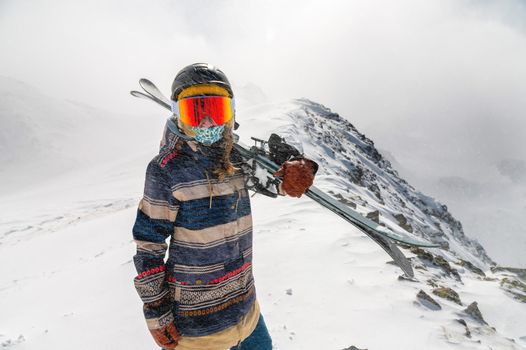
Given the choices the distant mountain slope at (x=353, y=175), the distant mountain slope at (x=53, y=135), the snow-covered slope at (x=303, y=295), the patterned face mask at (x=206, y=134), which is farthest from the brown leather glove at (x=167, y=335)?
the distant mountain slope at (x=53, y=135)

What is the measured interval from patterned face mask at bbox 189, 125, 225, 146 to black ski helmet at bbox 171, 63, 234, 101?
254 mm

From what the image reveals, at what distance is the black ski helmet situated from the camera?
187 centimetres

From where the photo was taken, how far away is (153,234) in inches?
65.6

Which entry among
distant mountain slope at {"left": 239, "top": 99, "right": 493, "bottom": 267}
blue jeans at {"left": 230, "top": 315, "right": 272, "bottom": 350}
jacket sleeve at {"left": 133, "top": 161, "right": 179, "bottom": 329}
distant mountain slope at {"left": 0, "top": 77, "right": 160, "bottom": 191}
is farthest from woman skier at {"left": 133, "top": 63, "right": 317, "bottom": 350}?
distant mountain slope at {"left": 0, "top": 77, "right": 160, "bottom": 191}

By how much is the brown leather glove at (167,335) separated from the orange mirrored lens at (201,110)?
108 centimetres

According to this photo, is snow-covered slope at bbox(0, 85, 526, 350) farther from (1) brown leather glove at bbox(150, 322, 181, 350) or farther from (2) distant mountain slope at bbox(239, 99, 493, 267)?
(2) distant mountain slope at bbox(239, 99, 493, 267)

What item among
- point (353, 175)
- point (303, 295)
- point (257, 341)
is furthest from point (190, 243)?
point (353, 175)

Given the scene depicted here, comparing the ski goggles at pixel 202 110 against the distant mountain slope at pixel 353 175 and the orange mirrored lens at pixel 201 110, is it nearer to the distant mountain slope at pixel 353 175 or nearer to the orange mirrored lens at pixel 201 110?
the orange mirrored lens at pixel 201 110

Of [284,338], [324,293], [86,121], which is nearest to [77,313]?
[284,338]

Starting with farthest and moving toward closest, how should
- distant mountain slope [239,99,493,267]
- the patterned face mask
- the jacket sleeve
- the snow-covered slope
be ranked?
distant mountain slope [239,99,493,267] < the snow-covered slope < the patterned face mask < the jacket sleeve

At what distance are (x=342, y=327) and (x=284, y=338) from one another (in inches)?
26.7

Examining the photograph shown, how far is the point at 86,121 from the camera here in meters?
58.4

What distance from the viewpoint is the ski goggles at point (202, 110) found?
5.97 feet

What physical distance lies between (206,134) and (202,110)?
0.44 feet
